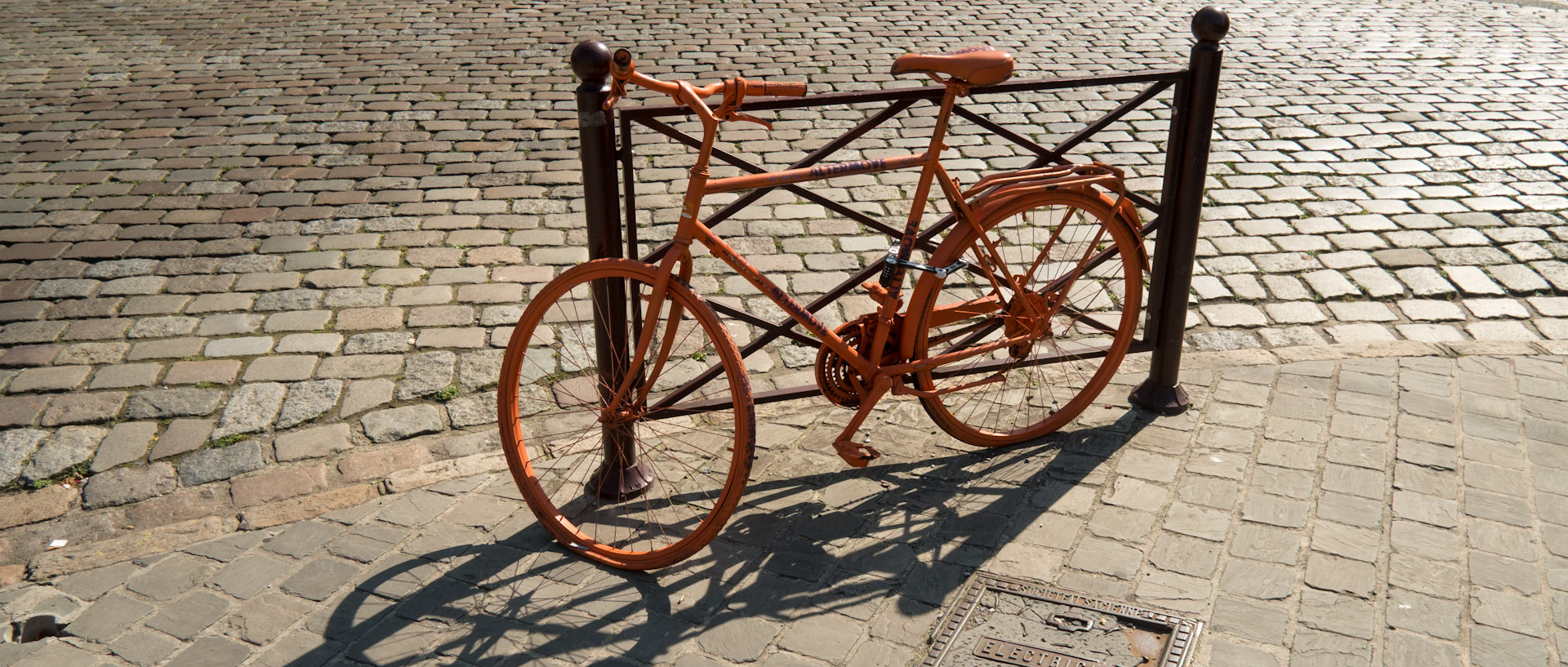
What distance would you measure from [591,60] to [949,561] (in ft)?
5.87

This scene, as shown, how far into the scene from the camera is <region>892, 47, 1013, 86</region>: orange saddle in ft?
11.1

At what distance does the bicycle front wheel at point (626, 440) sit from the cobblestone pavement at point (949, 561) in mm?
141

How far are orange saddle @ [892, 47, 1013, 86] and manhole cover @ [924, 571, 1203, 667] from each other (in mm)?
1483

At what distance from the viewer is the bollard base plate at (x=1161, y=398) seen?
4398 mm

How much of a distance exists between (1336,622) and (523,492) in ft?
7.78

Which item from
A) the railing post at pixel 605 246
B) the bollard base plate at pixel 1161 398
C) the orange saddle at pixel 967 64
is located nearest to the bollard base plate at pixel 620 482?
the railing post at pixel 605 246

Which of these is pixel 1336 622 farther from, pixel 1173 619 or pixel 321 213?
pixel 321 213

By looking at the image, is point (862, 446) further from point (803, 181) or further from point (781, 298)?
point (803, 181)

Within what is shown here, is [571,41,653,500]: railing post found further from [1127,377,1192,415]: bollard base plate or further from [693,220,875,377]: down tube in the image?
[1127,377,1192,415]: bollard base plate

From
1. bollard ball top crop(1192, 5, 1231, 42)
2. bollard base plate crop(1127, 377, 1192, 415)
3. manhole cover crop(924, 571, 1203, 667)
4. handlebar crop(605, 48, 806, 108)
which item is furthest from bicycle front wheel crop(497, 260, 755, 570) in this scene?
bollard ball top crop(1192, 5, 1231, 42)

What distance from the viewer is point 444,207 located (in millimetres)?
6594

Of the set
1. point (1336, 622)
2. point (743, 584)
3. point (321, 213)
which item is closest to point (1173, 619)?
point (1336, 622)

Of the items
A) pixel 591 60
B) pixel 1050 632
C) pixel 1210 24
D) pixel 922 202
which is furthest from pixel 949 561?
pixel 1210 24

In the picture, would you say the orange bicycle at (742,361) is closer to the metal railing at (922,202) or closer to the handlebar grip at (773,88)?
the handlebar grip at (773,88)
